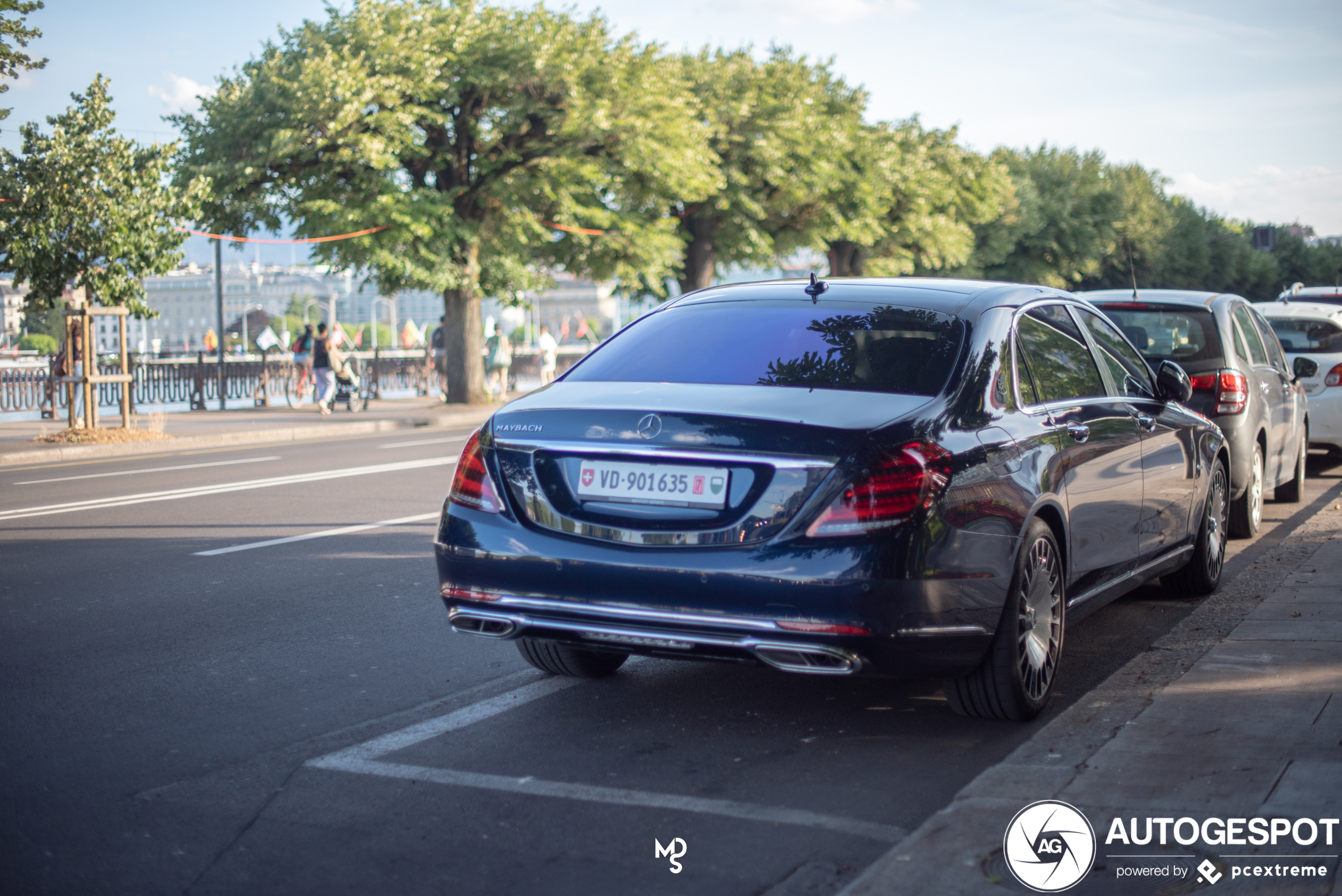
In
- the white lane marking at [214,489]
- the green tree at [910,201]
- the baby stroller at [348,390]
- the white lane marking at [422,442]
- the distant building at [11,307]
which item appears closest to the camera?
the white lane marking at [214,489]

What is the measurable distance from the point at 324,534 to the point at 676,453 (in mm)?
5901

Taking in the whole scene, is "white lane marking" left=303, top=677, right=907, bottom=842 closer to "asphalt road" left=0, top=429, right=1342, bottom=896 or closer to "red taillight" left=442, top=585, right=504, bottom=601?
"asphalt road" left=0, top=429, right=1342, bottom=896

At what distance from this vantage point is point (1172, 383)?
20.9 ft

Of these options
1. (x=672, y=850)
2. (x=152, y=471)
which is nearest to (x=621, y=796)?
(x=672, y=850)

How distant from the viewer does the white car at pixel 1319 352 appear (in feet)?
41.0

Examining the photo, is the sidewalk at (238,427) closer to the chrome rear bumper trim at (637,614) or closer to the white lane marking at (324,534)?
the white lane marking at (324,534)

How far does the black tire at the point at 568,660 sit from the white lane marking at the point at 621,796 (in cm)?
115

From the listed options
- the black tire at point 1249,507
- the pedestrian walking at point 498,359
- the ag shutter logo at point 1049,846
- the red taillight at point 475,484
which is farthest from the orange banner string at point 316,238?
the ag shutter logo at point 1049,846

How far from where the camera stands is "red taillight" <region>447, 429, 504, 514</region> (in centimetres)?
454

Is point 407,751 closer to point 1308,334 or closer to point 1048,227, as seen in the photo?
point 1308,334

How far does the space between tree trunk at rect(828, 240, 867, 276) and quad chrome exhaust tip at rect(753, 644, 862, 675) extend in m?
45.1

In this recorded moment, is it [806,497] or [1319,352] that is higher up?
[1319,352]

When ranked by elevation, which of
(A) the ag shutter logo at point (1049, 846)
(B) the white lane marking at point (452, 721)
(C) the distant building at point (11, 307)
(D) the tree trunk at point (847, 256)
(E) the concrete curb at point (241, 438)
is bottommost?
(E) the concrete curb at point (241, 438)

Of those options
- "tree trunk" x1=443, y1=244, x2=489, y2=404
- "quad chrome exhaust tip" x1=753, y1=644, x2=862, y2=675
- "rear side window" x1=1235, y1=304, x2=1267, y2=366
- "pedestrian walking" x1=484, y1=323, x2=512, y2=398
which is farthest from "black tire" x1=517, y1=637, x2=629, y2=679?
"pedestrian walking" x1=484, y1=323, x2=512, y2=398
